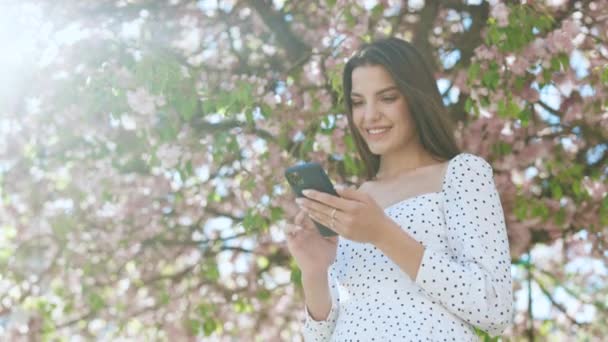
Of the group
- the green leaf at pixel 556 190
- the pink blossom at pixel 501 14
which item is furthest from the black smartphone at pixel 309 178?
the green leaf at pixel 556 190

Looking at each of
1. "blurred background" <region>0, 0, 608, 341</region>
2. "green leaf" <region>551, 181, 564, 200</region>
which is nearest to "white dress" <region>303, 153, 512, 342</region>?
"blurred background" <region>0, 0, 608, 341</region>

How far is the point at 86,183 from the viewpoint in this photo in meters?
5.65

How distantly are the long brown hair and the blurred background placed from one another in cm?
158

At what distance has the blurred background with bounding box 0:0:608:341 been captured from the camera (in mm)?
4184

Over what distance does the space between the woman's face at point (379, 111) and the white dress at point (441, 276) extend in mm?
175

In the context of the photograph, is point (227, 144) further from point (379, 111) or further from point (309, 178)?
point (309, 178)

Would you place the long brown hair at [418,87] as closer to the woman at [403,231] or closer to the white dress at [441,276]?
the woman at [403,231]

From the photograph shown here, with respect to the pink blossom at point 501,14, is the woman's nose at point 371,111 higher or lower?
higher

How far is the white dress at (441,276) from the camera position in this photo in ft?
6.16

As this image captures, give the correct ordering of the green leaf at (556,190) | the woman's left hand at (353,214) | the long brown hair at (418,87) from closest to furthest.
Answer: the woman's left hand at (353,214), the long brown hair at (418,87), the green leaf at (556,190)

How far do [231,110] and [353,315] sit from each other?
2.10m

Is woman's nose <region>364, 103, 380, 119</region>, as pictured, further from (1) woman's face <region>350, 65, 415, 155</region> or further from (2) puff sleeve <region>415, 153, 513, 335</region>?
(2) puff sleeve <region>415, 153, 513, 335</region>

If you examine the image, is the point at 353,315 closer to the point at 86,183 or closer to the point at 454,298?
the point at 454,298

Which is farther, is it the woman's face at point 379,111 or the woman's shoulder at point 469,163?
the woman's face at point 379,111
